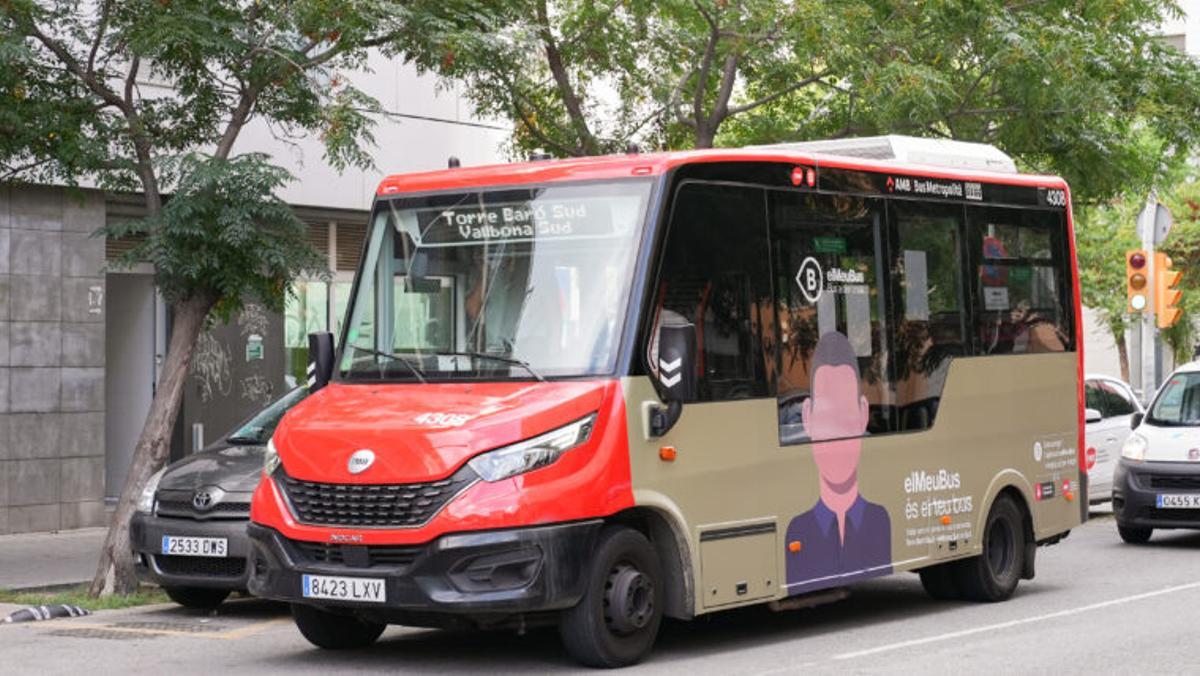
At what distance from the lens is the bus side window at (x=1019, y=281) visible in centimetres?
1333

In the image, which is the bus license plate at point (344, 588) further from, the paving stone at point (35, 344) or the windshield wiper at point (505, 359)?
the paving stone at point (35, 344)

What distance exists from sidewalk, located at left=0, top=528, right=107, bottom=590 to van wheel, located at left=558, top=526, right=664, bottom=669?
266 inches

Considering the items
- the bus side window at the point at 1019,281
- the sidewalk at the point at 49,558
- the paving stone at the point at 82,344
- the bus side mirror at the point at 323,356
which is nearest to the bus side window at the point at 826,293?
the bus side window at the point at 1019,281

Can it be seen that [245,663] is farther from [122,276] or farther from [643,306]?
[122,276]

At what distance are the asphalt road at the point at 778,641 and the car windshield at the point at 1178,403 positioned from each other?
12.2 ft

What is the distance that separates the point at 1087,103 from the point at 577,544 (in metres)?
11.0

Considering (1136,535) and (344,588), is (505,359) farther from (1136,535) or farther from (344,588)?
(1136,535)

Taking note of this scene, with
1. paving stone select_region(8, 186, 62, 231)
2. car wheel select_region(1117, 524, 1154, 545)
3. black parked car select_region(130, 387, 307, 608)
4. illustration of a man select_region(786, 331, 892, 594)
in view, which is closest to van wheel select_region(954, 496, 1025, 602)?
illustration of a man select_region(786, 331, 892, 594)

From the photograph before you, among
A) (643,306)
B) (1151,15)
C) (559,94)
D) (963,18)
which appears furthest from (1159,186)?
(643,306)

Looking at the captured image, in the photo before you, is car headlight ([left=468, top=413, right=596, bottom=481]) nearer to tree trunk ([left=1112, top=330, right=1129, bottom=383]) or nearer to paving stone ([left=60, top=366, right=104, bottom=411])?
paving stone ([left=60, top=366, right=104, bottom=411])

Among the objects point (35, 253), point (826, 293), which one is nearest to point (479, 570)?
point (826, 293)

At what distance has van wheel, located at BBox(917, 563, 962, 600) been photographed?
1345 centimetres

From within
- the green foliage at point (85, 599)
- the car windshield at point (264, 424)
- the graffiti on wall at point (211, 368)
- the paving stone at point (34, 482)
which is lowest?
the green foliage at point (85, 599)

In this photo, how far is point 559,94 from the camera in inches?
799
